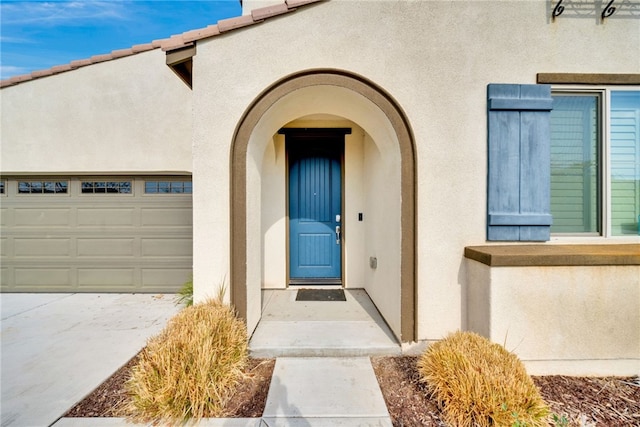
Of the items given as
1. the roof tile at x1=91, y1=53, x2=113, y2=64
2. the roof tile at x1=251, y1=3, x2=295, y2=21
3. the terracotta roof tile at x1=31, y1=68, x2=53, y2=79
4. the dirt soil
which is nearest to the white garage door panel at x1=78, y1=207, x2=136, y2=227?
the terracotta roof tile at x1=31, y1=68, x2=53, y2=79

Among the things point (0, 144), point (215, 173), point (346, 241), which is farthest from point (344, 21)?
point (0, 144)

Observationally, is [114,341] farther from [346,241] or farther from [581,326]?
[581,326]

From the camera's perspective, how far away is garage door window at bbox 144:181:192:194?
508 centimetres

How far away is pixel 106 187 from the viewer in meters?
5.09

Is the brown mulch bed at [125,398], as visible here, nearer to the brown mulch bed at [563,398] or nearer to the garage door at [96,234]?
the brown mulch bed at [563,398]

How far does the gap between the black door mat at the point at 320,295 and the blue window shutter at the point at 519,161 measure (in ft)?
8.15

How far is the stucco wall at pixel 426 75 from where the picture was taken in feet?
9.72

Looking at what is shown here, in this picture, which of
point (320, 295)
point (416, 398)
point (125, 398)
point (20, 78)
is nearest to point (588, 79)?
point (416, 398)

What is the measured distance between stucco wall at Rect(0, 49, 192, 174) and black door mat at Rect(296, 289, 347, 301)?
10.5 feet

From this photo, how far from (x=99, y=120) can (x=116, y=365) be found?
4.47 metres

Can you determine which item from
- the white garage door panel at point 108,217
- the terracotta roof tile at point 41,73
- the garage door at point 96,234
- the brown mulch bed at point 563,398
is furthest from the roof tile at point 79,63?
the brown mulch bed at point 563,398

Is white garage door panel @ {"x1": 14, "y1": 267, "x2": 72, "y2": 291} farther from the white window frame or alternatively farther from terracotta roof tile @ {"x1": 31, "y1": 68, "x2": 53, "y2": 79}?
the white window frame

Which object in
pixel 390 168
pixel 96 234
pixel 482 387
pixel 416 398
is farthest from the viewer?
pixel 96 234

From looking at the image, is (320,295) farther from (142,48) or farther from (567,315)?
(142,48)
